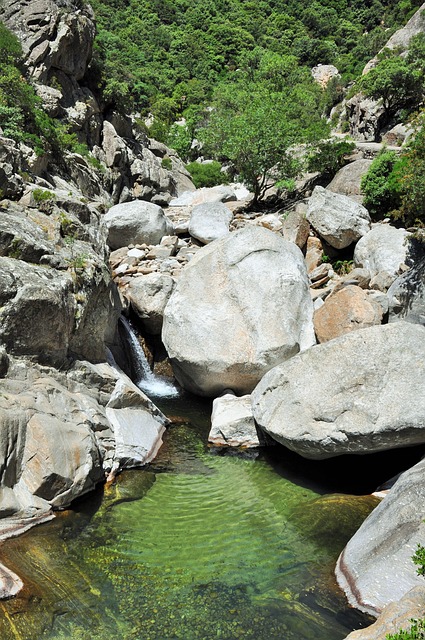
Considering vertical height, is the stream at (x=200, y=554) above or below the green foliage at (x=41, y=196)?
below

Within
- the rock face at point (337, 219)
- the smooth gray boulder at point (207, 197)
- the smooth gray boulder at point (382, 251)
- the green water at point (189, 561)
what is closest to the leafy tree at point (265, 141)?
the smooth gray boulder at point (207, 197)

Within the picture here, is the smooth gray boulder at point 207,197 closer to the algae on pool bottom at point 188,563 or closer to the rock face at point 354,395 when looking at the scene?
the rock face at point 354,395

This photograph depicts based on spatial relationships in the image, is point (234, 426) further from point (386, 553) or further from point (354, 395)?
point (386, 553)

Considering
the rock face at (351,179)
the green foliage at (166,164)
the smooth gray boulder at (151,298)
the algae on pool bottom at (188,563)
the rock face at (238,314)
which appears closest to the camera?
the algae on pool bottom at (188,563)

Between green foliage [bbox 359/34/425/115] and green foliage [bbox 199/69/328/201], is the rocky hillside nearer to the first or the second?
green foliage [bbox 199/69/328/201]

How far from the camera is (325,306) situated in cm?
1591

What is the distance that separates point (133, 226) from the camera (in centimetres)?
2341

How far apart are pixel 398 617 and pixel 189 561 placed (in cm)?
415

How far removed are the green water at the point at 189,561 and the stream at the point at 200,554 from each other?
0.07ft

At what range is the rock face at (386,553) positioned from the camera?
7746 mm

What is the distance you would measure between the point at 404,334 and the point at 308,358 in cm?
226

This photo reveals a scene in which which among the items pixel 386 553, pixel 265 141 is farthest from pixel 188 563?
pixel 265 141

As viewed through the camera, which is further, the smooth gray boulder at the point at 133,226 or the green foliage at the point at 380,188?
the smooth gray boulder at the point at 133,226

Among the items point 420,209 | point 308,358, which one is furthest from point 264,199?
point 308,358
